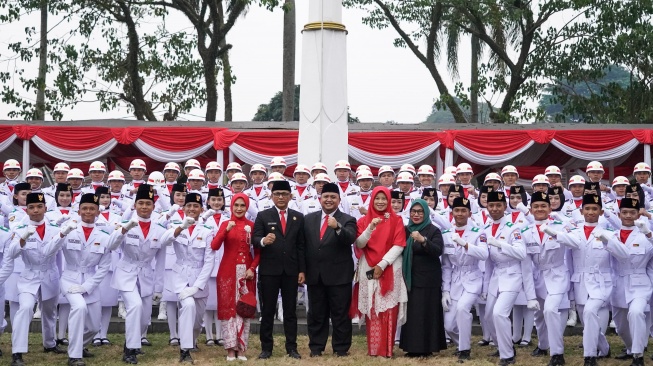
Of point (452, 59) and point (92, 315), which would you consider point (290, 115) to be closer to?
point (452, 59)

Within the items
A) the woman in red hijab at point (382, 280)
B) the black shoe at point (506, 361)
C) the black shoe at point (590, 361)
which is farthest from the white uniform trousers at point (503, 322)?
the woman in red hijab at point (382, 280)

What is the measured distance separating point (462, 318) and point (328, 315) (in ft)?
4.70

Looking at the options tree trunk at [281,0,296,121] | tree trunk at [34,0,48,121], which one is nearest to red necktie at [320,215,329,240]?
tree trunk at [34,0,48,121]

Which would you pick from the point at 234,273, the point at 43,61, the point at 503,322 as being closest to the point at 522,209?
the point at 503,322

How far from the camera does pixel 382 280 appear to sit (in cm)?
1002

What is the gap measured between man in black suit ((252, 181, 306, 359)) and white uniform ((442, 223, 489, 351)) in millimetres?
1622

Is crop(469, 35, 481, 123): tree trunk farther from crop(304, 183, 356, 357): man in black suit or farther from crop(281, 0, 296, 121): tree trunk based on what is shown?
crop(304, 183, 356, 357): man in black suit

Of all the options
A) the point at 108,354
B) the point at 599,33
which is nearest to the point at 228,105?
the point at 599,33

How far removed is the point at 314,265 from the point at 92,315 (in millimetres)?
2389

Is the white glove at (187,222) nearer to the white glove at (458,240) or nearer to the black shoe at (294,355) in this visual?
the black shoe at (294,355)

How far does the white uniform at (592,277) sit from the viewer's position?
9.45 metres

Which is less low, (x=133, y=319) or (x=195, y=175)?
(x=195, y=175)

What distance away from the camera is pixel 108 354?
10320 mm

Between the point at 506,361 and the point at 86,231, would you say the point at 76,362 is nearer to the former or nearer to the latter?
the point at 86,231
